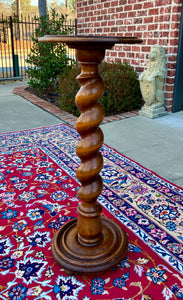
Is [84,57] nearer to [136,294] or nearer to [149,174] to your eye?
[136,294]

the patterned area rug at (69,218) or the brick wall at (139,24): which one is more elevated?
the brick wall at (139,24)

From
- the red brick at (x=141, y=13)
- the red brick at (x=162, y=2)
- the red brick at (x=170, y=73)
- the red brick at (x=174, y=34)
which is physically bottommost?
the red brick at (x=170, y=73)

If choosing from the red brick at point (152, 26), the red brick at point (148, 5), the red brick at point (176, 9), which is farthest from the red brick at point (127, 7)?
the red brick at point (176, 9)

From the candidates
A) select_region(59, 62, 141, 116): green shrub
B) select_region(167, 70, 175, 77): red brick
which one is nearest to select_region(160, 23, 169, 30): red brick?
select_region(167, 70, 175, 77): red brick

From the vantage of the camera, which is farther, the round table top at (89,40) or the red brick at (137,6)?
the red brick at (137,6)

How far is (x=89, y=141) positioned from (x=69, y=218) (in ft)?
2.96

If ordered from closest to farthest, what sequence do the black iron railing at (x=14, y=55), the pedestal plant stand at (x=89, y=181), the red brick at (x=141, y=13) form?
the pedestal plant stand at (x=89, y=181), the red brick at (x=141, y=13), the black iron railing at (x=14, y=55)

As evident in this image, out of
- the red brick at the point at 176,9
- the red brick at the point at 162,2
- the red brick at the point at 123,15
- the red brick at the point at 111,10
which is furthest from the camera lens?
the red brick at the point at 111,10

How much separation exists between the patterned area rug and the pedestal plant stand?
0.10 m

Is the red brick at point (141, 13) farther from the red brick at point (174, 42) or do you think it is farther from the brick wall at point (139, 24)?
the red brick at point (174, 42)

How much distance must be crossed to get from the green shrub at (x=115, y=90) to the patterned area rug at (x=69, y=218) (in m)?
1.45

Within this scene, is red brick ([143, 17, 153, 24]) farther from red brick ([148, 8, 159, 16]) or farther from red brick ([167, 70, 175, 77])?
red brick ([167, 70, 175, 77])

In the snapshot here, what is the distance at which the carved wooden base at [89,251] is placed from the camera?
169 centimetres

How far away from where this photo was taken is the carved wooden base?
1.69 m
